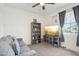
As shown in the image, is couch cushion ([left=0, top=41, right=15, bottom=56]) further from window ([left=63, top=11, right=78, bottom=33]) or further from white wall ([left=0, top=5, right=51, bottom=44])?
window ([left=63, top=11, right=78, bottom=33])

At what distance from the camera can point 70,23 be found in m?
2.76

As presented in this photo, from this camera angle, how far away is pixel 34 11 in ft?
6.23

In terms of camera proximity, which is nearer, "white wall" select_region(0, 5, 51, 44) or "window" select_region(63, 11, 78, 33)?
"white wall" select_region(0, 5, 51, 44)

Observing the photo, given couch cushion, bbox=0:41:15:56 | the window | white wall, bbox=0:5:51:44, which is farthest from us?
the window

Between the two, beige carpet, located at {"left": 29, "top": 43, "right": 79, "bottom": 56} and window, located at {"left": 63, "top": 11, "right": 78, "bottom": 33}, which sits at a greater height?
window, located at {"left": 63, "top": 11, "right": 78, "bottom": 33}

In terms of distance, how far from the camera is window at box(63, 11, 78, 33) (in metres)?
2.78

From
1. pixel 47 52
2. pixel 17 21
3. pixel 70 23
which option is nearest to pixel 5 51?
pixel 17 21

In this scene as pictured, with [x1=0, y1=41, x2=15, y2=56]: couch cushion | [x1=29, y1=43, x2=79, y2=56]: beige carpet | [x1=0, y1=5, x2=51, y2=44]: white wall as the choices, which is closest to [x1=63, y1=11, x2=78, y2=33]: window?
[x1=29, y1=43, x2=79, y2=56]: beige carpet

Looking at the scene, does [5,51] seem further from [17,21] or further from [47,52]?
[47,52]

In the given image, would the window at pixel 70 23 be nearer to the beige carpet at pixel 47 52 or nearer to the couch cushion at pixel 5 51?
the beige carpet at pixel 47 52

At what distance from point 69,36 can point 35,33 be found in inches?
60.3

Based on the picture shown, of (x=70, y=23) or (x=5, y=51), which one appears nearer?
(x=5, y=51)

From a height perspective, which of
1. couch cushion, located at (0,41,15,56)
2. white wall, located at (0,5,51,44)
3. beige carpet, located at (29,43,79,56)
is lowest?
beige carpet, located at (29,43,79,56)

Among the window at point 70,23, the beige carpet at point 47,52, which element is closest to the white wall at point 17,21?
the beige carpet at point 47,52
